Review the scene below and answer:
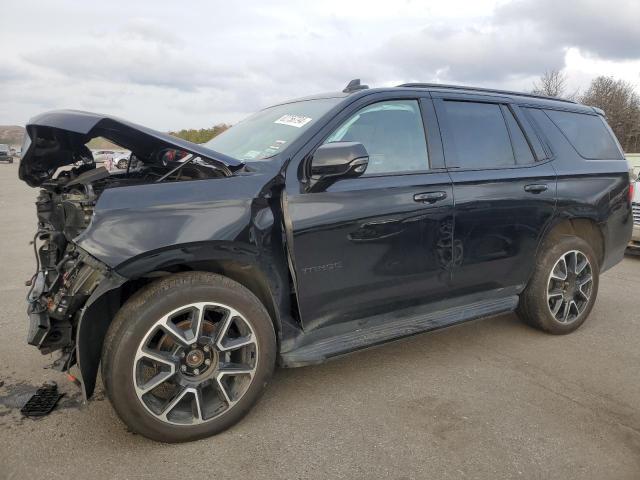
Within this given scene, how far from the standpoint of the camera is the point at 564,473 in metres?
2.36

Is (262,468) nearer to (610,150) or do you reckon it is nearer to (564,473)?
(564,473)

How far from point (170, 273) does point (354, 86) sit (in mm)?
1820

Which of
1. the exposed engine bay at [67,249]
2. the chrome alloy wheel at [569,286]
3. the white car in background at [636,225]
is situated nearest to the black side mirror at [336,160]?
Result: the exposed engine bay at [67,249]

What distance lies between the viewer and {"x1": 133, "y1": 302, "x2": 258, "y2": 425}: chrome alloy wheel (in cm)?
248

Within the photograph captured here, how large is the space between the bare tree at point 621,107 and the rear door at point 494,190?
132ft

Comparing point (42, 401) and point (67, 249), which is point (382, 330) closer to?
point (67, 249)

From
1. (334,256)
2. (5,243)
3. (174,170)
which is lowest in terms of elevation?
(5,243)

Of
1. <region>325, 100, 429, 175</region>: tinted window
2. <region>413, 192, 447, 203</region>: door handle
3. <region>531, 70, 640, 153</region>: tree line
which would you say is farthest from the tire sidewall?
<region>531, 70, 640, 153</region>: tree line

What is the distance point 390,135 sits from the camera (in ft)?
10.5

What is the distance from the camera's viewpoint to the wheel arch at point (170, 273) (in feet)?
7.85

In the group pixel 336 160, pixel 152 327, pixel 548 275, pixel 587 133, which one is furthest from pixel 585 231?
pixel 152 327

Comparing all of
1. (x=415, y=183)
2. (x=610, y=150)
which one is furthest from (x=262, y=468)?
(x=610, y=150)

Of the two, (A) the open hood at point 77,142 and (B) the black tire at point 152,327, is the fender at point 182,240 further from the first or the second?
(A) the open hood at point 77,142

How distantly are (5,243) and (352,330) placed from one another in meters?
Result: 6.93
